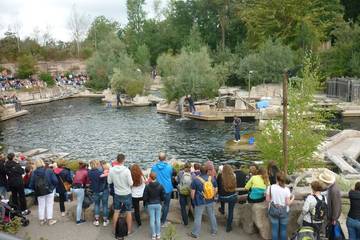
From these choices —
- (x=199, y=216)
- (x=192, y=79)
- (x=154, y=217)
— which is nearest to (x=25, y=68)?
(x=192, y=79)

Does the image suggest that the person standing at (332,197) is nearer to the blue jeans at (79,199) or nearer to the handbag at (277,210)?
the handbag at (277,210)

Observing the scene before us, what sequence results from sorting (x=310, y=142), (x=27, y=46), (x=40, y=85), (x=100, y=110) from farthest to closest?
1. (x=27, y=46)
2. (x=40, y=85)
3. (x=100, y=110)
4. (x=310, y=142)

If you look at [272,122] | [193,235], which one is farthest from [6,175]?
[272,122]

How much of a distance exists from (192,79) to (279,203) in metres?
36.2

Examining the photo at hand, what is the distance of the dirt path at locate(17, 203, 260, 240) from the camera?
9.47 meters

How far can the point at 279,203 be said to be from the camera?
841 centimetres

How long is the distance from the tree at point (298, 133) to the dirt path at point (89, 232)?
5.32m

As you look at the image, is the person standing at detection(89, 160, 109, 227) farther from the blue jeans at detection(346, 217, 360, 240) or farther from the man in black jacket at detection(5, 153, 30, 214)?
the blue jeans at detection(346, 217, 360, 240)

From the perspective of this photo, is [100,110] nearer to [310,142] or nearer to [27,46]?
[310,142]

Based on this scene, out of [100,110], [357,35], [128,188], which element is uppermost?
[357,35]

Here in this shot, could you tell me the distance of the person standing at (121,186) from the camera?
30.7 ft

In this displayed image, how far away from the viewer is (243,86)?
186 ft

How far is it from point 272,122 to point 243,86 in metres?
41.8

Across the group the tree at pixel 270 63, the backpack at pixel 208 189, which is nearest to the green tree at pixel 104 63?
the tree at pixel 270 63
